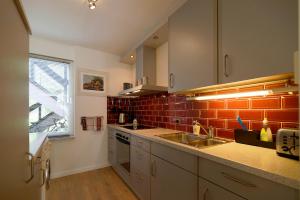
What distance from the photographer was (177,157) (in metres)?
1.31

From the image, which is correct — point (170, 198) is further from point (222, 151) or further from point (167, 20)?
point (167, 20)

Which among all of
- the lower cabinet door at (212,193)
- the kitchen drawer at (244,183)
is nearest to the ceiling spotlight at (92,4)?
the kitchen drawer at (244,183)

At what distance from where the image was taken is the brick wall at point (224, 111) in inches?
44.4

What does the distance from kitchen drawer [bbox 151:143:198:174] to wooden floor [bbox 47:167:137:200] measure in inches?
38.0

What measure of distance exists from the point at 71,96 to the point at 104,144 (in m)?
1.15

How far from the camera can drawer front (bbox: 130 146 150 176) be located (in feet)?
5.74

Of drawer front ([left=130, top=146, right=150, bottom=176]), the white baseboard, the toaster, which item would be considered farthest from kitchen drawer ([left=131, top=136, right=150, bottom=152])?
the white baseboard

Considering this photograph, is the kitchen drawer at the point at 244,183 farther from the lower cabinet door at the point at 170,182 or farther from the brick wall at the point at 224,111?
the brick wall at the point at 224,111

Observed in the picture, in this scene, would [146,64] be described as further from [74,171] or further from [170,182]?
[74,171]

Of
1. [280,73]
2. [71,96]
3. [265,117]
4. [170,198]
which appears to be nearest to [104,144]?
[71,96]

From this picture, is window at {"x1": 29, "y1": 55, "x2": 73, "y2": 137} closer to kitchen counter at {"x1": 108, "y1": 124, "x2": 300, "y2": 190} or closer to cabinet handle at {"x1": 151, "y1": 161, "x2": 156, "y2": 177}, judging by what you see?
cabinet handle at {"x1": 151, "y1": 161, "x2": 156, "y2": 177}

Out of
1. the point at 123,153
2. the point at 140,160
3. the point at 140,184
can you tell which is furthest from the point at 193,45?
the point at 123,153

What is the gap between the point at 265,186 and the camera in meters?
0.76

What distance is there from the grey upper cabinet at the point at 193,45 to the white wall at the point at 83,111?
185 centimetres
